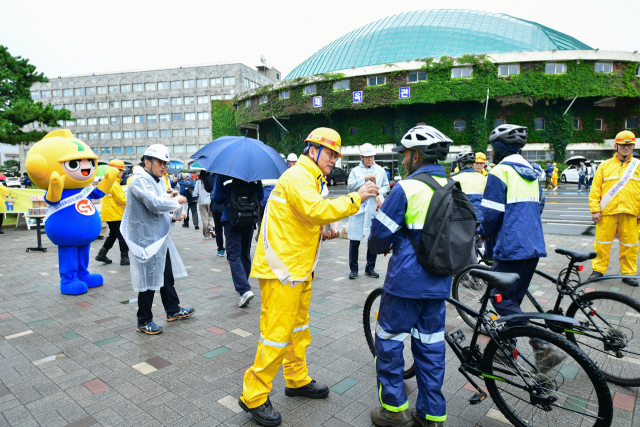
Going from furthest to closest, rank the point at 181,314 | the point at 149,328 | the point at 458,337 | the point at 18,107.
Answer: the point at 18,107
the point at 181,314
the point at 149,328
the point at 458,337

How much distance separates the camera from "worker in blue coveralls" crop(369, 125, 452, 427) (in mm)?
2471

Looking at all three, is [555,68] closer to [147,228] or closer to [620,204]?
[620,204]

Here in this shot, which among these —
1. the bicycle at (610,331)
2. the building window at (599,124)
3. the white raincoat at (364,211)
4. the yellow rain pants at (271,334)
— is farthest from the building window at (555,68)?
the yellow rain pants at (271,334)

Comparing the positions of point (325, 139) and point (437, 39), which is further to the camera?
point (437, 39)

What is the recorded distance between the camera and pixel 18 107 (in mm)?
15742

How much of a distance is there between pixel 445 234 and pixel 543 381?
1.21 m

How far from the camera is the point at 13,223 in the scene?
1455 cm

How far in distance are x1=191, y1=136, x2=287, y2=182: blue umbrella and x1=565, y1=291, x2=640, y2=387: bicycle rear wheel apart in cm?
361

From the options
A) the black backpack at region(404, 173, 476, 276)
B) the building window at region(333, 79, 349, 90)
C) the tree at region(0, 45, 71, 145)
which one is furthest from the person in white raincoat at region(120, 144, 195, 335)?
the building window at region(333, 79, 349, 90)

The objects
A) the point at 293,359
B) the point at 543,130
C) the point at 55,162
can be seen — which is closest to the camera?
the point at 293,359

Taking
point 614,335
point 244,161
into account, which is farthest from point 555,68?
point 614,335

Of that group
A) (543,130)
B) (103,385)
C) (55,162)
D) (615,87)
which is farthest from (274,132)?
(103,385)

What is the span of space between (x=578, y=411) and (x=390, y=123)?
128 feet

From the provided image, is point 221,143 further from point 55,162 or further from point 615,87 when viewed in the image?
point 615,87
